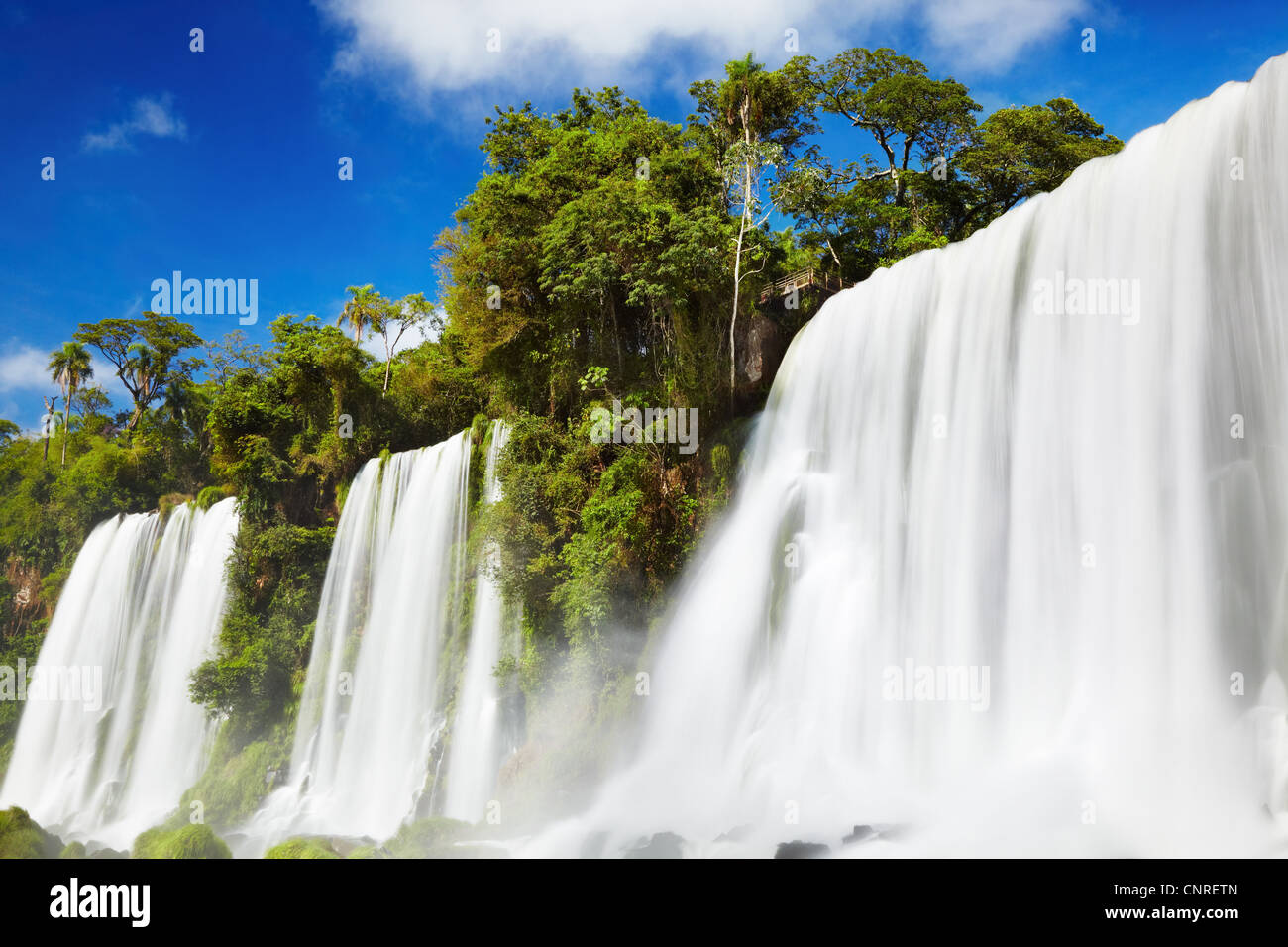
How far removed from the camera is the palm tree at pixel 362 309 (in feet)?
92.0

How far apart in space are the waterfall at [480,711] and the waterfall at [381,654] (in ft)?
2.82

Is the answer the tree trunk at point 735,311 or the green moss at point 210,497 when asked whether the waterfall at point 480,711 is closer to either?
A: the tree trunk at point 735,311

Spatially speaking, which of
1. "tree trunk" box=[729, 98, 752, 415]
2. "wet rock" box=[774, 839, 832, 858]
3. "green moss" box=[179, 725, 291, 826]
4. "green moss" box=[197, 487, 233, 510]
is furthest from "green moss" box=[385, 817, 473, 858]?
"green moss" box=[197, 487, 233, 510]

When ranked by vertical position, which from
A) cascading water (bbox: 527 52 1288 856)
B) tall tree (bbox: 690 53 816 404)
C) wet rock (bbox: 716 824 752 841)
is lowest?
wet rock (bbox: 716 824 752 841)

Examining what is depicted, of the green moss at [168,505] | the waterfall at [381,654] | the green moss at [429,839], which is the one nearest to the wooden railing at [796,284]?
the waterfall at [381,654]

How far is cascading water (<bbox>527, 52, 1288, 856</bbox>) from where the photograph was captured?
8250 millimetres

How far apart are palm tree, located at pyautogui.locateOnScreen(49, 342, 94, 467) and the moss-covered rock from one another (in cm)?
2943

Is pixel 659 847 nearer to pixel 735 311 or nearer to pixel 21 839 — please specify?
pixel 735 311

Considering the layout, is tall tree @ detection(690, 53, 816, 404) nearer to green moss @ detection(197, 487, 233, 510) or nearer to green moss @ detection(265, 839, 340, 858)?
green moss @ detection(265, 839, 340, 858)

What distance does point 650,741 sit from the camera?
1416cm

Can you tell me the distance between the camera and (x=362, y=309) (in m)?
28.2
